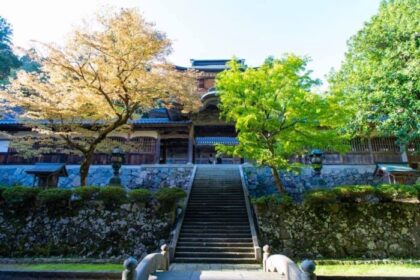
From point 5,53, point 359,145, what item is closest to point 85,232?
point 359,145

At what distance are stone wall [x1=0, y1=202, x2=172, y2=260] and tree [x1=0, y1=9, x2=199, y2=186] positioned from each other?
2.18m

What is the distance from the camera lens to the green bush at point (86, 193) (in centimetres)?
1185

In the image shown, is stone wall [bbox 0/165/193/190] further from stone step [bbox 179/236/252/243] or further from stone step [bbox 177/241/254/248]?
stone step [bbox 177/241/254/248]

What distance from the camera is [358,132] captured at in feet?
53.0

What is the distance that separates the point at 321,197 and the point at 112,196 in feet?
29.7

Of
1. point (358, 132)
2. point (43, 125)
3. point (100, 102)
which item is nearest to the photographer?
point (100, 102)

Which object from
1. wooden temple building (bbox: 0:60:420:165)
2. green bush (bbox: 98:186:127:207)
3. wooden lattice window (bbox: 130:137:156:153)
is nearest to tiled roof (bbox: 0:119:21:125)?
wooden temple building (bbox: 0:60:420:165)

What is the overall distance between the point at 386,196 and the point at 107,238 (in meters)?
12.0

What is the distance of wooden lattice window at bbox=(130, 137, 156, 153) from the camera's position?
1925 cm

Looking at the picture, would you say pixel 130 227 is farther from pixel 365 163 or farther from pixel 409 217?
pixel 365 163

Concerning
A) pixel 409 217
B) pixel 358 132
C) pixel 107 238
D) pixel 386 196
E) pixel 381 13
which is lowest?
pixel 107 238

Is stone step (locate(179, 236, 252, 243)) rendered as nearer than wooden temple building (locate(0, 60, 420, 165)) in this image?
Yes

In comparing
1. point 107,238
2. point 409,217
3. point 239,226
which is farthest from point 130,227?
point 409,217

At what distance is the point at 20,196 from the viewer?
1173 centimetres
